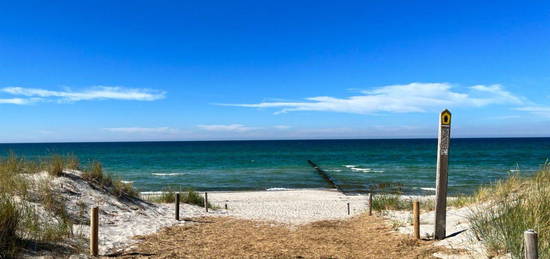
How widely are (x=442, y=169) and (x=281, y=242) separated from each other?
4.09m

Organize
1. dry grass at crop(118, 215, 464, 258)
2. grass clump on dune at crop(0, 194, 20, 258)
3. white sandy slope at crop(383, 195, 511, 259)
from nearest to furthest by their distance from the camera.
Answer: grass clump on dune at crop(0, 194, 20, 258) < white sandy slope at crop(383, 195, 511, 259) < dry grass at crop(118, 215, 464, 258)

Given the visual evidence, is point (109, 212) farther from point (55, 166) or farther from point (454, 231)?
point (454, 231)

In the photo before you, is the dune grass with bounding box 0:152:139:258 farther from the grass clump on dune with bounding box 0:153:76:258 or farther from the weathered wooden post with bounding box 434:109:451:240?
the weathered wooden post with bounding box 434:109:451:240

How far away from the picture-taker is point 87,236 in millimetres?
8500

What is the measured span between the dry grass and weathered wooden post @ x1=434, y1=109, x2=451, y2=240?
0.47m

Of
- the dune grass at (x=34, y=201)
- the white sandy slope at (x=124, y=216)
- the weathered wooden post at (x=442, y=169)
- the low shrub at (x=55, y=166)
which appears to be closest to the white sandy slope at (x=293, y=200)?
the white sandy slope at (x=124, y=216)

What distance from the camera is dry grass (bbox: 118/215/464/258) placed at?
26.1 feet

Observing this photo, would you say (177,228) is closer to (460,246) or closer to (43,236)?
(43,236)

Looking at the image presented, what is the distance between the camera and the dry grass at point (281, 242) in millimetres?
7965

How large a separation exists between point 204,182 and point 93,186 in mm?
25001

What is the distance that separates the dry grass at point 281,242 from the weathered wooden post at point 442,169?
468mm

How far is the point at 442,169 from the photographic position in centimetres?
848

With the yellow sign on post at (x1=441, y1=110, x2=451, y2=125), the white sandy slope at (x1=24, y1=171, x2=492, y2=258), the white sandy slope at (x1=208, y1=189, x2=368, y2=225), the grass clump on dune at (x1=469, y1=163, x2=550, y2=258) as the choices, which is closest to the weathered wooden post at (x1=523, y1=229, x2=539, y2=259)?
the grass clump on dune at (x1=469, y1=163, x2=550, y2=258)

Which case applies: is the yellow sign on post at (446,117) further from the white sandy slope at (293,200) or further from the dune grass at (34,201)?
the white sandy slope at (293,200)
